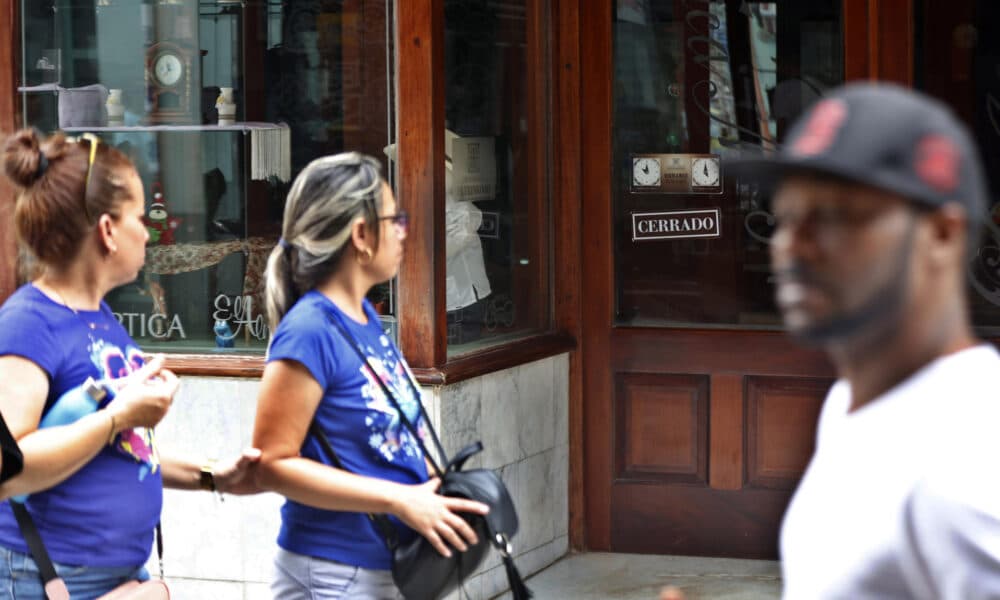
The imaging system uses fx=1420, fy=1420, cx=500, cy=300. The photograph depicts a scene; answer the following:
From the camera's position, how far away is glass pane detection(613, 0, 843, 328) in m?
6.00

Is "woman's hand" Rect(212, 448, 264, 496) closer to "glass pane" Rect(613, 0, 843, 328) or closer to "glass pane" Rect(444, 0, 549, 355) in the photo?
"glass pane" Rect(444, 0, 549, 355)

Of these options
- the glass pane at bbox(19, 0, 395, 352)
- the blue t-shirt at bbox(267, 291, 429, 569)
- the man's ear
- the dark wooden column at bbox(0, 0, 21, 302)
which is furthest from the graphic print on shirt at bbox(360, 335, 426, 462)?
the dark wooden column at bbox(0, 0, 21, 302)

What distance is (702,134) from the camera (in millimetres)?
6137

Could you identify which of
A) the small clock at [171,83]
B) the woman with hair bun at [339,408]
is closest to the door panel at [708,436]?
the small clock at [171,83]

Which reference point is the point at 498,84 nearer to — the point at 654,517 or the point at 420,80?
the point at 420,80

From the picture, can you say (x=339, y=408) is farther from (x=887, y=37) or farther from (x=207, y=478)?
(x=887, y=37)

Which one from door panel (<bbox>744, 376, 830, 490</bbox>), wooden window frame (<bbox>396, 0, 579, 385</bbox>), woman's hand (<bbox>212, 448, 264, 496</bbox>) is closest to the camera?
woman's hand (<bbox>212, 448, 264, 496</bbox>)

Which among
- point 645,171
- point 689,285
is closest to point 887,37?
point 645,171

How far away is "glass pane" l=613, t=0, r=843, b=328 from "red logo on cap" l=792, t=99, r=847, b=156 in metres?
4.70

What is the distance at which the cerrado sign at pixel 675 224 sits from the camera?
6.18 meters

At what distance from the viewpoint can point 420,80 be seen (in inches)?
206

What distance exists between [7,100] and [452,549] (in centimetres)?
376

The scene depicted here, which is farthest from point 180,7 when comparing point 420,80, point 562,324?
point 562,324

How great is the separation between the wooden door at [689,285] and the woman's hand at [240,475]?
11.4 feet
